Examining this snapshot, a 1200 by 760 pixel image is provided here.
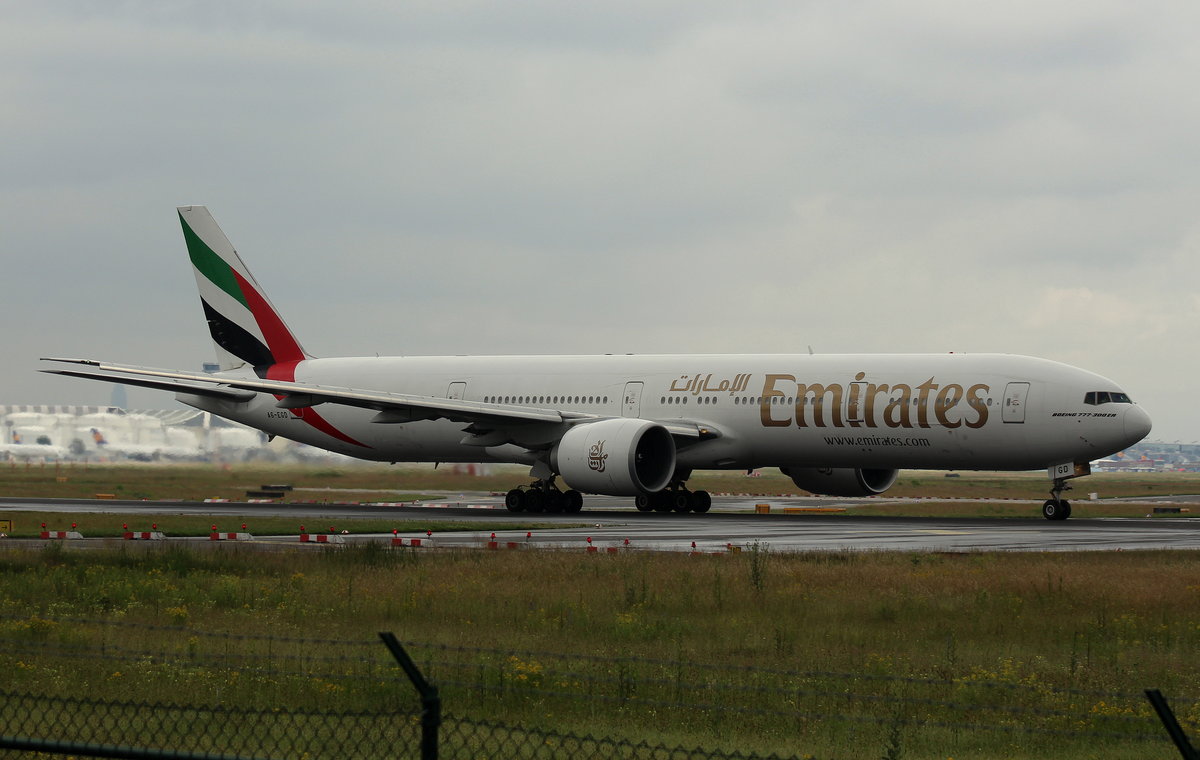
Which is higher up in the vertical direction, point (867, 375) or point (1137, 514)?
point (867, 375)

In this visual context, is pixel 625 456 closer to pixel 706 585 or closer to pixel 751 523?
pixel 751 523

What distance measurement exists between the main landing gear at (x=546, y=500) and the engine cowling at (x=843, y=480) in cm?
595

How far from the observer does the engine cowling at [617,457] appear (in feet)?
121

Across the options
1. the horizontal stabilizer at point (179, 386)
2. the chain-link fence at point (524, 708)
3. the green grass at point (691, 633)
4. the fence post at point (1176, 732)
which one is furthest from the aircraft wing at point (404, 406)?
the fence post at point (1176, 732)

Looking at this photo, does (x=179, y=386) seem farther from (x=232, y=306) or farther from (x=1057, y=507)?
(x=1057, y=507)

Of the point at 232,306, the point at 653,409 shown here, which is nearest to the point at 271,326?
the point at 232,306

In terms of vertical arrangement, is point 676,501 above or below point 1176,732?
below

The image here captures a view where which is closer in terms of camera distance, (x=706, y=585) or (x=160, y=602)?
(x=160, y=602)

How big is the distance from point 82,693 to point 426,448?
33224mm

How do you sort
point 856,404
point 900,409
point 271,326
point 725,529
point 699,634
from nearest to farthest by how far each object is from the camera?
point 699,634 → point 725,529 → point 900,409 → point 856,404 → point 271,326

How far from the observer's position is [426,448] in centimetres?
4516

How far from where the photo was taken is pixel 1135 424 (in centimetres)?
3484

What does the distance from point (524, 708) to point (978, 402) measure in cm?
2567

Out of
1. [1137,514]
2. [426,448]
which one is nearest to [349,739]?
[426,448]
